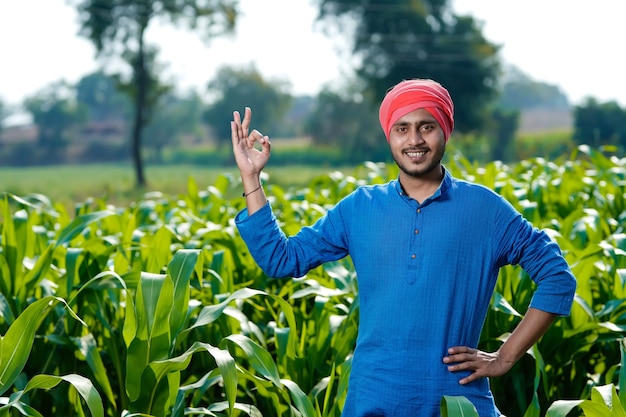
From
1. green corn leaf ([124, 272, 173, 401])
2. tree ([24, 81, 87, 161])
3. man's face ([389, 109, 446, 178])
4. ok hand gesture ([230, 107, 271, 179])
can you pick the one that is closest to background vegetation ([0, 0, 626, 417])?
green corn leaf ([124, 272, 173, 401])

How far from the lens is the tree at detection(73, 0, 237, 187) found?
25.5 meters

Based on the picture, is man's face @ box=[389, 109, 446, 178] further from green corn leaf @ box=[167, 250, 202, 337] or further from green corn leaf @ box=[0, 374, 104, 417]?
green corn leaf @ box=[0, 374, 104, 417]

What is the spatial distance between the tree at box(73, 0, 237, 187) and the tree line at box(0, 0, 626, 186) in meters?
0.03

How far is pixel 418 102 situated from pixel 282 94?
4526cm

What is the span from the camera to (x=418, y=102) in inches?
61.8

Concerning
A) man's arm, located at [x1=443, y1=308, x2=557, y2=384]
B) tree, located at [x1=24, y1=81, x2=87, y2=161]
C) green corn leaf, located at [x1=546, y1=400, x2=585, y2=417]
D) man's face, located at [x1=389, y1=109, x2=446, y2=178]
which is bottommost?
green corn leaf, located at [x1=546, y1=400, x2=585, y2=417]

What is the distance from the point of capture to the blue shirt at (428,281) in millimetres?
1551

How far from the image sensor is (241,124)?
1.72 metres

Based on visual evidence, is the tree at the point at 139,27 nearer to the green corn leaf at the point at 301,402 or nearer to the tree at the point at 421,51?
the tree at the point at 421,51

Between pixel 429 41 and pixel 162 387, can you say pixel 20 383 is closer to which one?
pixel 162 387

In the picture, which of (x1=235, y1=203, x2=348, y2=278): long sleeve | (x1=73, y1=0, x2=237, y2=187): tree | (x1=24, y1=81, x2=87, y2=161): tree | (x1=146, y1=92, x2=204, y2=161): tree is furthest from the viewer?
(x1=146, y1=92, x2=204, y2=161): tree

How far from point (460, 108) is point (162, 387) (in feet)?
106

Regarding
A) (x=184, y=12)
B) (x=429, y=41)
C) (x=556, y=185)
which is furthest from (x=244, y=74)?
(x=556, y=185)

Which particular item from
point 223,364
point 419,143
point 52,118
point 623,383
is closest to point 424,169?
point 419,143
